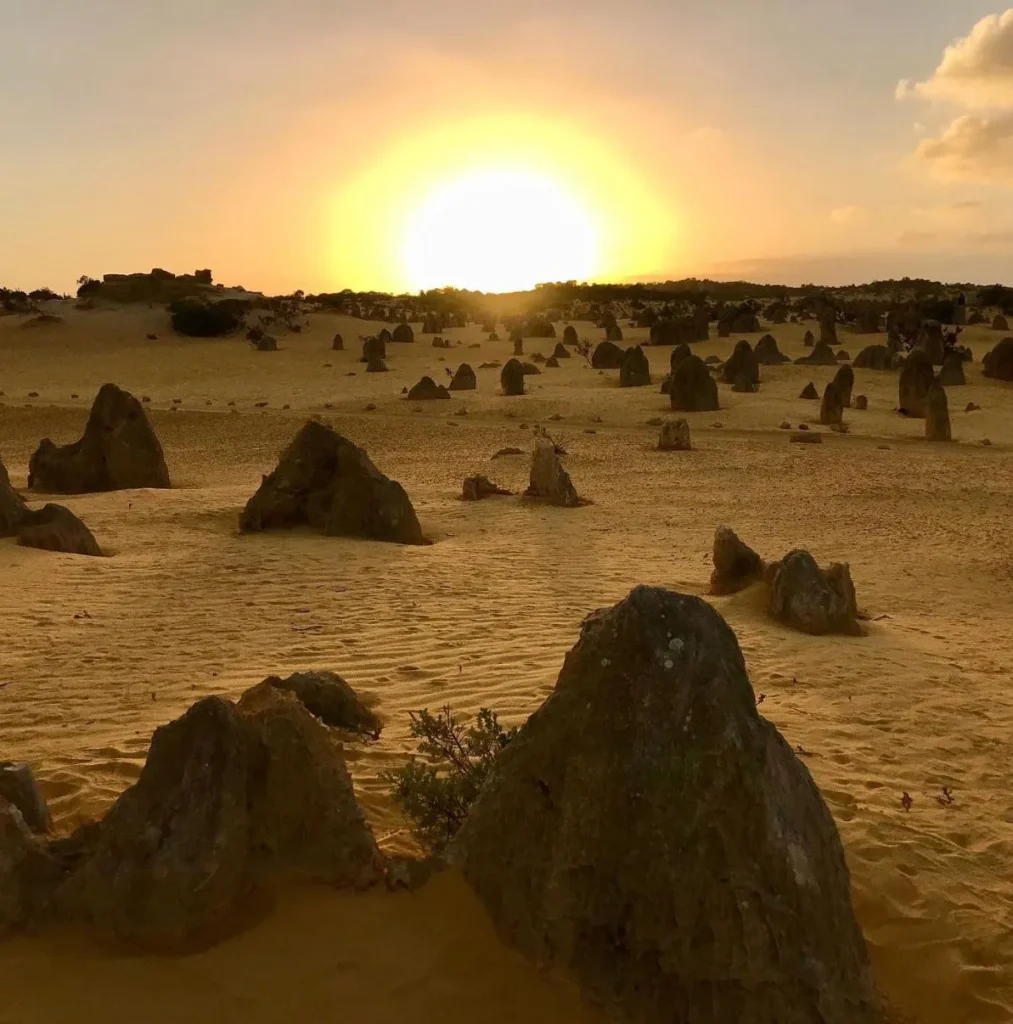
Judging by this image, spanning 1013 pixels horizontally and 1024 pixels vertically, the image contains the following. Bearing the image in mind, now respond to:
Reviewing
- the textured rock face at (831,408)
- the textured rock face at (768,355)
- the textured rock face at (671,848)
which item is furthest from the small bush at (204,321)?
the textured rock face at (671,848)

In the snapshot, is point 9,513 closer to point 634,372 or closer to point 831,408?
point 831,408

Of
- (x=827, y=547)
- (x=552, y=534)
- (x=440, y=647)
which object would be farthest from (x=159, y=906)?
(x=827, y=547)

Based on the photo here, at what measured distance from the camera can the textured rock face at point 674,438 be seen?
20.1m

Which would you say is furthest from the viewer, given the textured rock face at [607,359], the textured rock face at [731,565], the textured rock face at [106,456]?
the textured rock face at [607,359]

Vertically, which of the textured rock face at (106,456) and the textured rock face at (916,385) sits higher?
the textured rock face at (916,385)

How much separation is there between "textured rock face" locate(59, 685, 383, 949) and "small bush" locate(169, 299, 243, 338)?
4196 centimetres

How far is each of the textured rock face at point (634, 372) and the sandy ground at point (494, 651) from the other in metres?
8.30

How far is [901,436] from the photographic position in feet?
72.5

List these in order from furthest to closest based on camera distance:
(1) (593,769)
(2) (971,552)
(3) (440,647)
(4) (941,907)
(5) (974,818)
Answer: (2) (971,552) → (3) (440,647) → (5) (974,818) → (4) (941,907) → (1) (593,769)

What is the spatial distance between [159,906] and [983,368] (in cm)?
3370

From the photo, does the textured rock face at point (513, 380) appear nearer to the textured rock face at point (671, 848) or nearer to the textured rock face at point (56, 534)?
the textured rock face at point (56, 534)

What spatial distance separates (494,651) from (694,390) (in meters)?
19.0

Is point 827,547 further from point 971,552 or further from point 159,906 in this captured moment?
point 159,906

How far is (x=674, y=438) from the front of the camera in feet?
66.0
